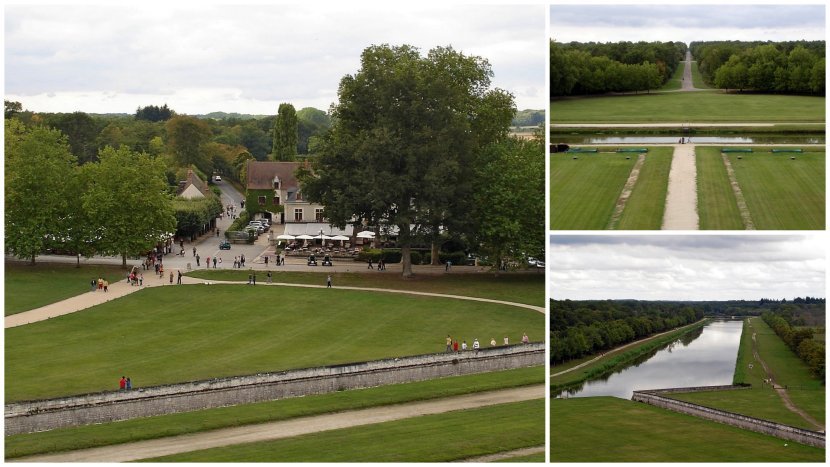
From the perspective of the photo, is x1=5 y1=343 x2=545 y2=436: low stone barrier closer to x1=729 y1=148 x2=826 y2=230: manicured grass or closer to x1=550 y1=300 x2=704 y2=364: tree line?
x1=729 y1=148 x2=826 y2=230: manicured grass

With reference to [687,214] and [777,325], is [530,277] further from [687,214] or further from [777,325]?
[777,325]

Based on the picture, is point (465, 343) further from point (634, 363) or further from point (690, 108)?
point (634, 363)

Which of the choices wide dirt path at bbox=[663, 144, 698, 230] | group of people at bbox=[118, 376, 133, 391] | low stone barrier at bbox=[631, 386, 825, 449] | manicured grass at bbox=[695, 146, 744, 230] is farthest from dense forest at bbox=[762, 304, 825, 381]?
group of people at bbox=[118, 376, 133, 391]

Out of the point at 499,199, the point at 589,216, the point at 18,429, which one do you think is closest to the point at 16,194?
the point at 499,199

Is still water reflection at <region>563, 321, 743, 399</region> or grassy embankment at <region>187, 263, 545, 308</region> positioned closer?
still water reflection at <region>563, 321, 743, 399</region>

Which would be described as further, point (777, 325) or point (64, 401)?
point (64, 401)

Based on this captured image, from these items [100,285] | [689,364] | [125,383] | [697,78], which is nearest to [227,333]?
[125,383]
